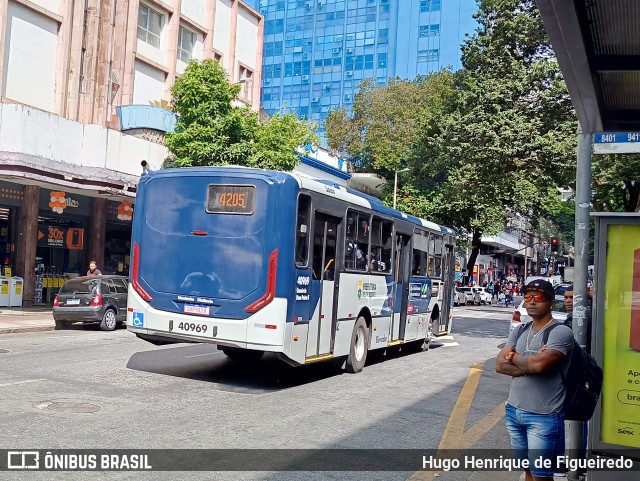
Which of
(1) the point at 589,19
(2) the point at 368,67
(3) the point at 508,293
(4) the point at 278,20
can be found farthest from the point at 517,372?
(4) the point at 278,20

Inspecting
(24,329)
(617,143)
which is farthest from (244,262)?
(24,329)

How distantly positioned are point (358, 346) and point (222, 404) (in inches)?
187

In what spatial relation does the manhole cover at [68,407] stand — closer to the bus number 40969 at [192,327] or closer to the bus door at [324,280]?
the bus number 40969 at [192,327]

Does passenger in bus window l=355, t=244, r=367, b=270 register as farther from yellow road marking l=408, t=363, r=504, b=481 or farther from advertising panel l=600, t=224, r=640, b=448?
advertising panel l=600, t=224, r=640, b=448

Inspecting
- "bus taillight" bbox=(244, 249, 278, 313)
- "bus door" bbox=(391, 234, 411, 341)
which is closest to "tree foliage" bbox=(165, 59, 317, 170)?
"bus door" bbox=(391, 234, 411, 341)

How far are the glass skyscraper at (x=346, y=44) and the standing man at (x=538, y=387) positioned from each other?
276ft

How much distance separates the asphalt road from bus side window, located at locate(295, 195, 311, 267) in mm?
2060

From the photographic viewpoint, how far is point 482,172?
81.4 ft

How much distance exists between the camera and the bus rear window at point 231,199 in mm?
11016

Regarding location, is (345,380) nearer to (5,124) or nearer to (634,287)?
(634,287)

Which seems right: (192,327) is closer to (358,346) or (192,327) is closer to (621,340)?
(358,346)

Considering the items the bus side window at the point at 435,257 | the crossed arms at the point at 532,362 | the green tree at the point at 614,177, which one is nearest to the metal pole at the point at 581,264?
the crossed arms at the point at 532,362

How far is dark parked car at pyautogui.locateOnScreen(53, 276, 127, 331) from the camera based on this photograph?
19750mm

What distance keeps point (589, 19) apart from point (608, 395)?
3325mm
